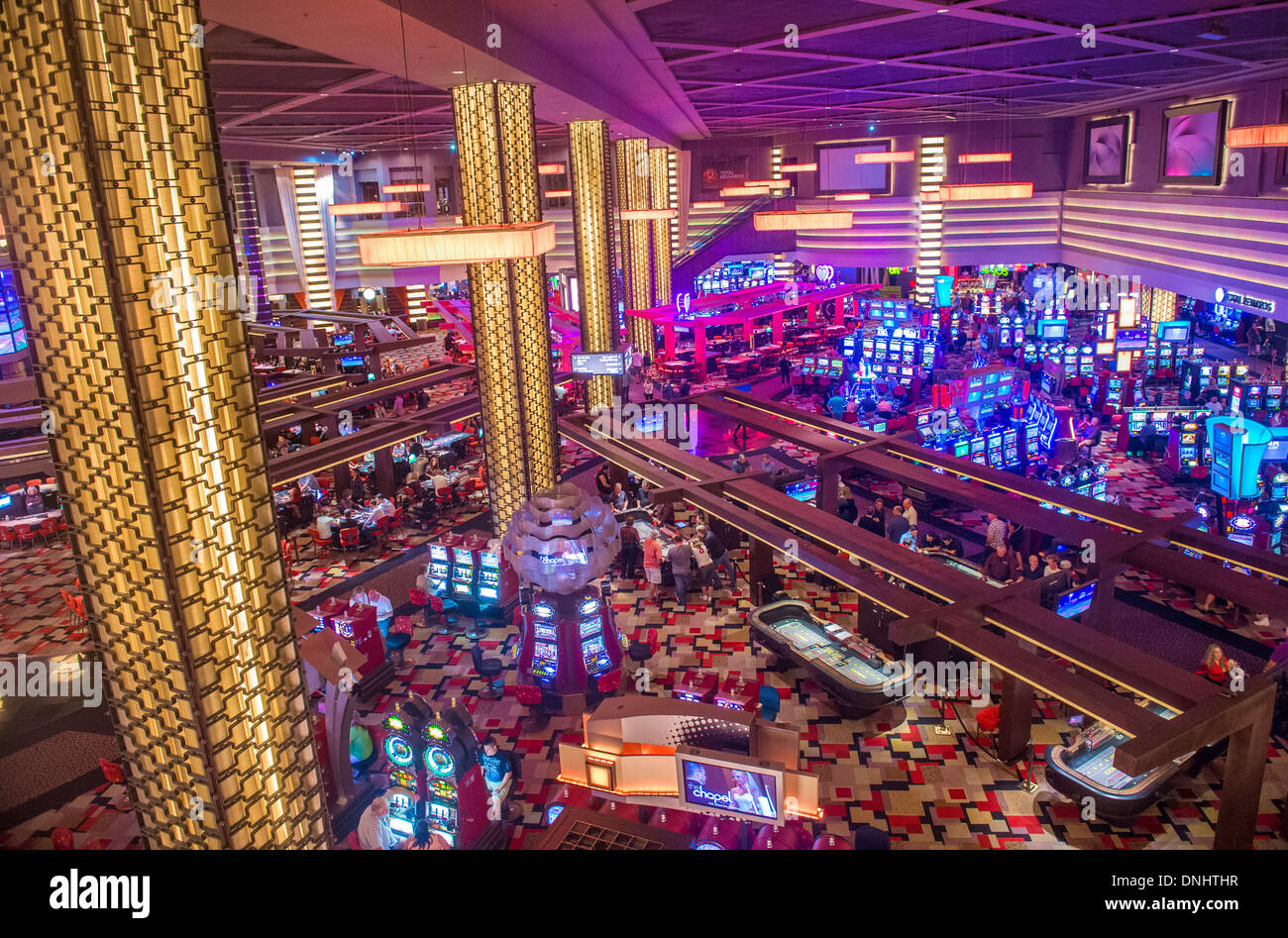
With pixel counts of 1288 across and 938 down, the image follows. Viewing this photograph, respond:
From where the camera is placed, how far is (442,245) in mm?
5469

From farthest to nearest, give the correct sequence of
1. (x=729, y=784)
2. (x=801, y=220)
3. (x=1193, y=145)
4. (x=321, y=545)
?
(x=1193, y=145) → (x=321, y=545) → (x=801, y=220) → (x=729, y=784)

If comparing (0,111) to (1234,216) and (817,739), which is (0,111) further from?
(1234,216)

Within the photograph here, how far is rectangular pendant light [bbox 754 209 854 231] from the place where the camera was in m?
11.8

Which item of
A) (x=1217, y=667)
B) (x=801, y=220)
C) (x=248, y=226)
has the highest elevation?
(x=248, y=226)

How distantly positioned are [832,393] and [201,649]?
70.9 feet

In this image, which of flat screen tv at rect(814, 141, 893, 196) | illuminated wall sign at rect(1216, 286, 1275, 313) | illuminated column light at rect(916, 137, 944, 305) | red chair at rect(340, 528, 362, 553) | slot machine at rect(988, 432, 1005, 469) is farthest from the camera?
flat screen tv at rect(814, 141, 893, 196)

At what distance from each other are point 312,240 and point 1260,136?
95.9ft

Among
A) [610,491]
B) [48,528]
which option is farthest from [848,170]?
[48,528]

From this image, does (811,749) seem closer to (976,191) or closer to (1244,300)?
(976,191)

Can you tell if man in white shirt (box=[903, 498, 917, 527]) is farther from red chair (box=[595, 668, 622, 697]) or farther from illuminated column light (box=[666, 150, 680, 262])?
illuminated column light (box=[666, 150, 680, 262])

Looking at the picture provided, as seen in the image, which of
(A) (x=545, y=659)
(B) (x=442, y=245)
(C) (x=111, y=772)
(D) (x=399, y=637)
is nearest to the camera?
(B) (x=442, y=245)

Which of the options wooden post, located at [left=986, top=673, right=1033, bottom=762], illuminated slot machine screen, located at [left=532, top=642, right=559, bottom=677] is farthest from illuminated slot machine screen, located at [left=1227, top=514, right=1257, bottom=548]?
illuminated slot machine screen, located at [left=532, top=642, right=559, bottom=677]

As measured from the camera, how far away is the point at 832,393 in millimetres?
23703

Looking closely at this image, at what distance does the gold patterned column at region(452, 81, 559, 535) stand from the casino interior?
0.06 metres
